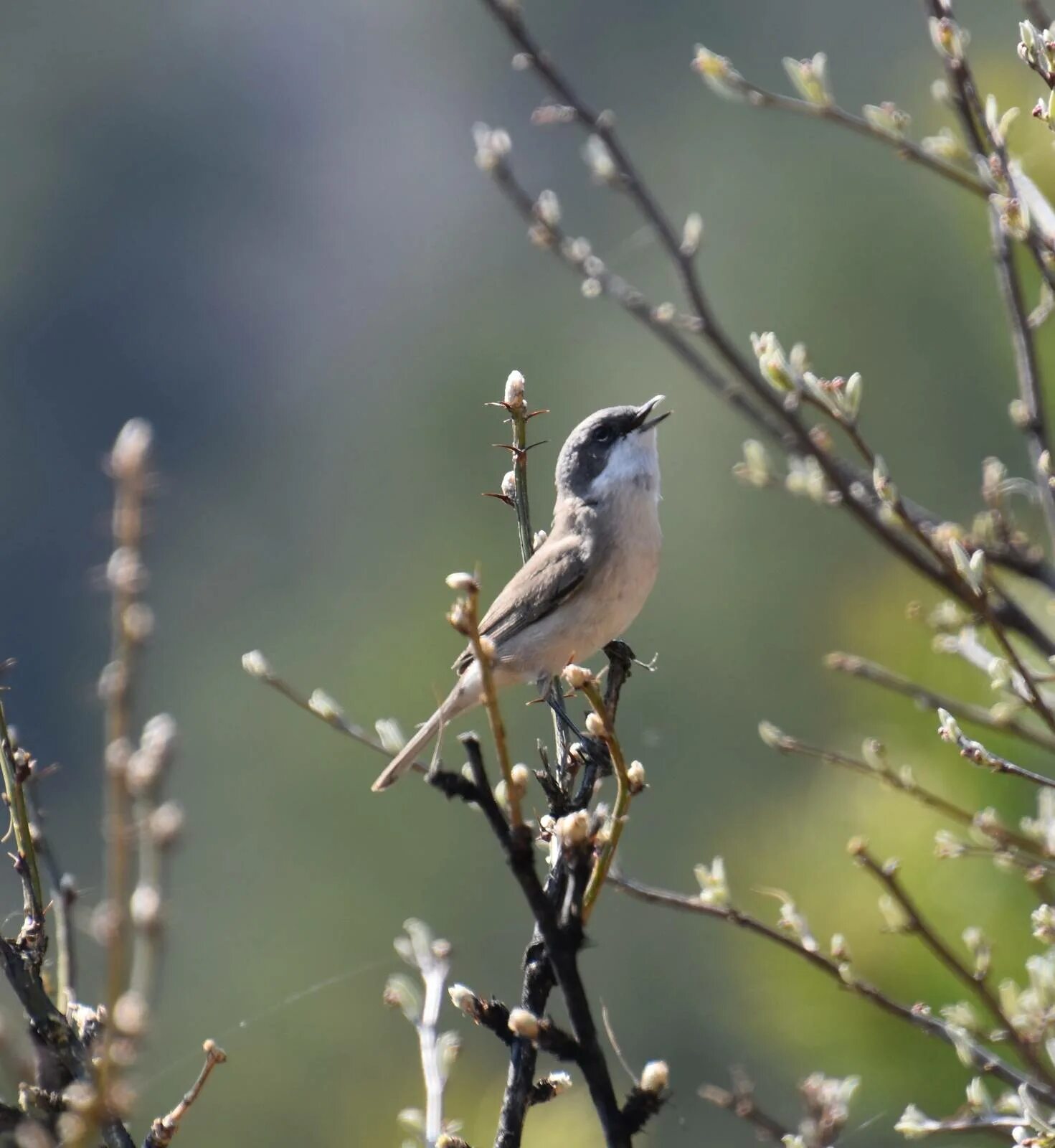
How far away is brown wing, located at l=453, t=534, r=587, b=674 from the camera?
436cm

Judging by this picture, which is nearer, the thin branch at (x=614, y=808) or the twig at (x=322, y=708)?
the thin branch at (x=614, y=808)

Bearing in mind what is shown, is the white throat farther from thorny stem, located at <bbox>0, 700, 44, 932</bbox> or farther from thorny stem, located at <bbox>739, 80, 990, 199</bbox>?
thorny stem, located at <bbox>0, 700, 44, 932</bbox>

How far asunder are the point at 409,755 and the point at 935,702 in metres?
1.50

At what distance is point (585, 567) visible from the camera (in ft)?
14.3

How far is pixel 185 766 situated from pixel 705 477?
15.3 meters

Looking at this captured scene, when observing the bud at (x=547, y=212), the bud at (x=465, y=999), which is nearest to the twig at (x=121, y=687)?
the bud at (x=465, y=999)

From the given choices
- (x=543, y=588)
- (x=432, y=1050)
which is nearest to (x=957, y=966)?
(x=432, y=1050)

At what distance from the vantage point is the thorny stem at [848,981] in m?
2.56

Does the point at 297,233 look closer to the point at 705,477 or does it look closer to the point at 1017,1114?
the point at 705,477

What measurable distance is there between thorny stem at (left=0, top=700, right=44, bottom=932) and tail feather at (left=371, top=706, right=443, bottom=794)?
1394mm

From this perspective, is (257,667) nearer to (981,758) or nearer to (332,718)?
(332,718)

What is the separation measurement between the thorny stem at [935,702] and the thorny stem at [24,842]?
1.53 metres

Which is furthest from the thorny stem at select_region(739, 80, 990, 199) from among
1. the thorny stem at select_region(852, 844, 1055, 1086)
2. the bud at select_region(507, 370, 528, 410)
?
the thorny stem at select_region(852, 844, 1055, 1086)

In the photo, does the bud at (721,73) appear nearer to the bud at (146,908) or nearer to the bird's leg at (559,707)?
the bird's leg at (559,707)
